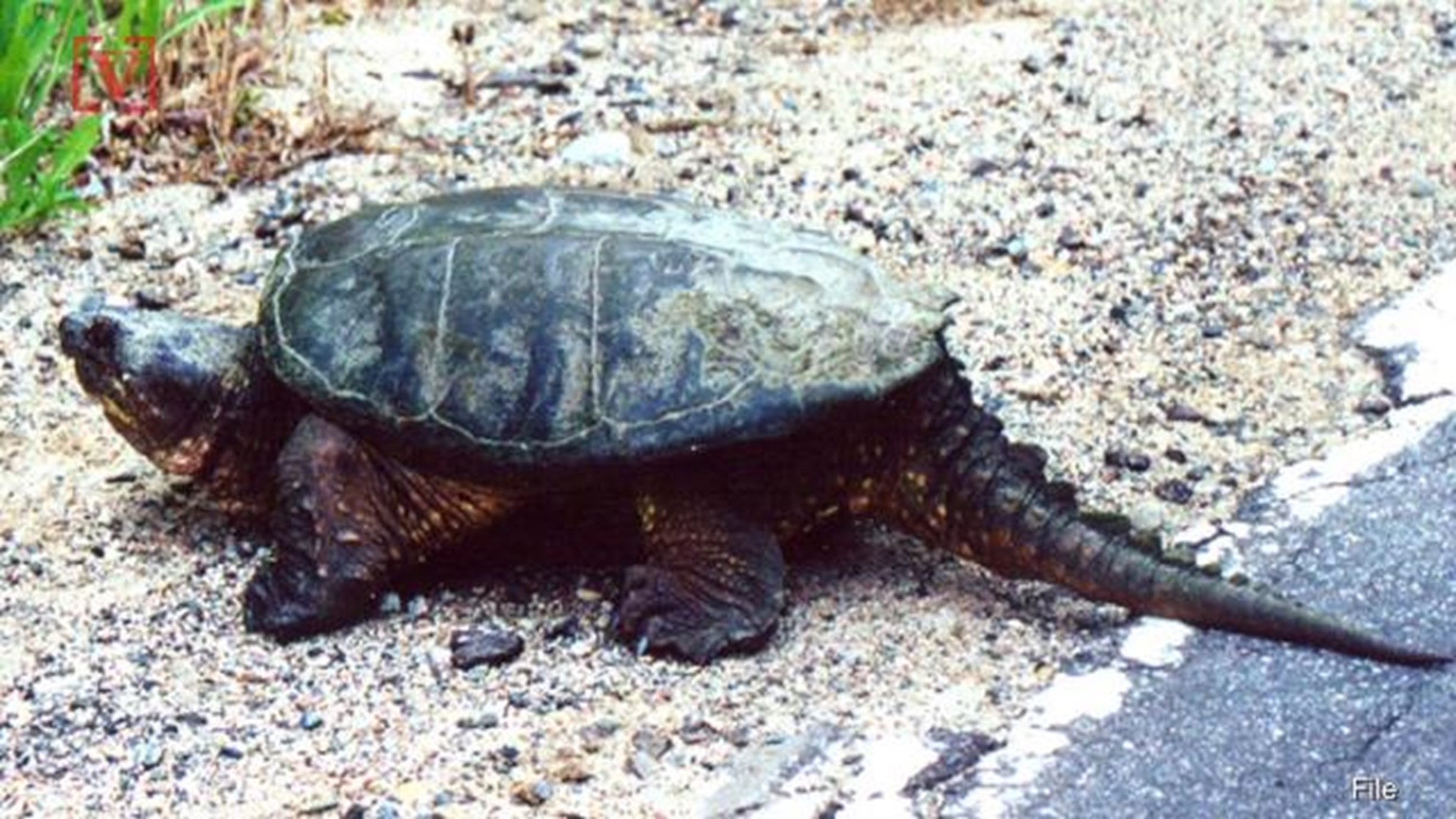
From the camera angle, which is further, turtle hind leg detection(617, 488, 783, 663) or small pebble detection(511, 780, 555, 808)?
turtle hind leg detection(617, 488, 783, 663)

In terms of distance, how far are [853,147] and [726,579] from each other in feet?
6.93

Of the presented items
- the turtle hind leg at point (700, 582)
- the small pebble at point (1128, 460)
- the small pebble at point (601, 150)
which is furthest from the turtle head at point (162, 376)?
the small pebble at point (1128, 460)

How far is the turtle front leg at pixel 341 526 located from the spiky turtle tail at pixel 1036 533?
77 cm

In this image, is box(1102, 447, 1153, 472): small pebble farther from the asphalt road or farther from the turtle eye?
the turtle eye

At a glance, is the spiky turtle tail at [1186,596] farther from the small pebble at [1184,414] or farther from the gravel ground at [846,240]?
the small pebble at [1184,414]

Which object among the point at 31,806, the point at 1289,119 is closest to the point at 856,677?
the point at 31,806

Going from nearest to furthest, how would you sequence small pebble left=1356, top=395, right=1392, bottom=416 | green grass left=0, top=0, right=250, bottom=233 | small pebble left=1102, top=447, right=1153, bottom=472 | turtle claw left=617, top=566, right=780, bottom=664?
turtle claw left=617, top=566, right=780, bottom=664 → small pebble left=1102, top=447, right=1153, bottom=472 → small pebble left=1356, top=395, right=1392, bottom=416 → green grass left=0, top=0, right=250, bottom=233

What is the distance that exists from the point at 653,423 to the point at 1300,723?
114cm

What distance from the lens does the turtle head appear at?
4270 mm

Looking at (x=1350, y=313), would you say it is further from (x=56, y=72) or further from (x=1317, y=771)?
(x=56, y=72)

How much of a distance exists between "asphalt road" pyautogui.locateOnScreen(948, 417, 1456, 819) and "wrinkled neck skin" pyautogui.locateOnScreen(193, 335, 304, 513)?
164cm

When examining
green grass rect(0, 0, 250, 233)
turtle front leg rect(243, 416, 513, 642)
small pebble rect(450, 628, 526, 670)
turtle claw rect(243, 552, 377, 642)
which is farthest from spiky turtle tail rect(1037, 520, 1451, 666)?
green grass rect(0, 0, 250, 233)

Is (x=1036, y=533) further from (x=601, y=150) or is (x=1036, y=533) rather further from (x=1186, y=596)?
(x=601, y=150)

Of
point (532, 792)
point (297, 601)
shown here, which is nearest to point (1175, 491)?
point (532, 792)
